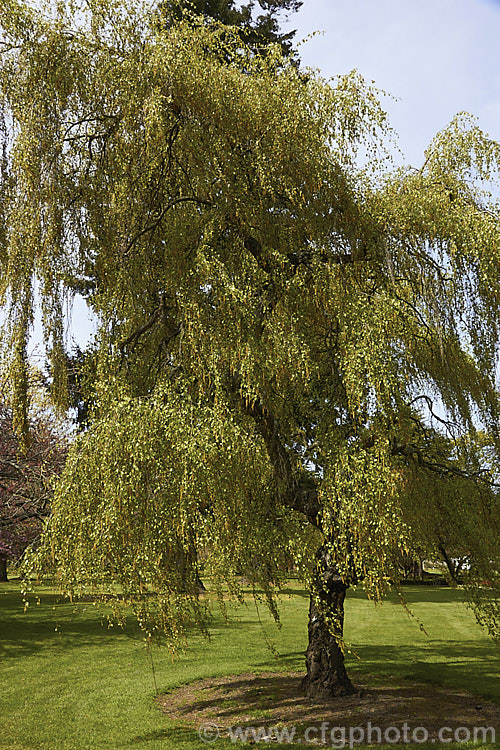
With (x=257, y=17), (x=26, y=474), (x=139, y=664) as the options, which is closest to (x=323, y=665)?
(x=139, y=664)

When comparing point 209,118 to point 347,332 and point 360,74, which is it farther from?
point 347,332

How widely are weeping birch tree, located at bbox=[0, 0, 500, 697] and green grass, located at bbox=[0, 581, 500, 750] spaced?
214 centimetres

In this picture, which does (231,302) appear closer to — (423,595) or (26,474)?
(26,474)

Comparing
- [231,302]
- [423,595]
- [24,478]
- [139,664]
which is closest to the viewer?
[231,302]

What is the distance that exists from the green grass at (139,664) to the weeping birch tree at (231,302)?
214 cm

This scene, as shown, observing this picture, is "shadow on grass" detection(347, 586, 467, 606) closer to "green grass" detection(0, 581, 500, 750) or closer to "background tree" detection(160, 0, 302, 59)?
"green grass" detection(0, 581, 500, 750)

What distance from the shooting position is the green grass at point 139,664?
7832 millimetres

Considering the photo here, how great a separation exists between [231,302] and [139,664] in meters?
9.60

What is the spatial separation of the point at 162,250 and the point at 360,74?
2891mm

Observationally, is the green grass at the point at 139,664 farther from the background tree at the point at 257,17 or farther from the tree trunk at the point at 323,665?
the background tree at the point at 257,17

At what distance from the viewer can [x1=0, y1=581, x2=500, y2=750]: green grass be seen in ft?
25.7

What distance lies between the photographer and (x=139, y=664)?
12430 mm

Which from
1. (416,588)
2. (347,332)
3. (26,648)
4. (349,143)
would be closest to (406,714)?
(347,332)

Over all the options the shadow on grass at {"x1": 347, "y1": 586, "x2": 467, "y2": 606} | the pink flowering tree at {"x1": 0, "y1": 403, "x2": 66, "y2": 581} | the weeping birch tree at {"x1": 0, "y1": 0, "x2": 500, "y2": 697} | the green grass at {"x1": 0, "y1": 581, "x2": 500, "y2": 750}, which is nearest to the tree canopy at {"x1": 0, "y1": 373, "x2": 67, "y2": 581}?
the pink flowering tree at {"x1": 0, "y1": 403, "x2": 66, "y2": 581}
